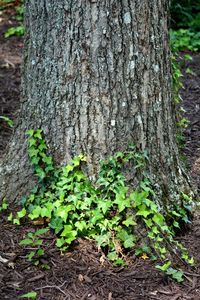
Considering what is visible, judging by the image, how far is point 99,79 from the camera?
3578mm

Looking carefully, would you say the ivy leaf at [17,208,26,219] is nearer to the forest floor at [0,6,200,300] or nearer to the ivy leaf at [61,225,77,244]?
the forest floor at [0,6,200,300]

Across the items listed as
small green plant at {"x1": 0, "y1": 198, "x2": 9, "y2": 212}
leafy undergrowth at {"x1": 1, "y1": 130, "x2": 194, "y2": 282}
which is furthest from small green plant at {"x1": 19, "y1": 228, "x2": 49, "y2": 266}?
small green plant at {"x1": 0, "y1": 198, "x2": 9, "y2": 212}

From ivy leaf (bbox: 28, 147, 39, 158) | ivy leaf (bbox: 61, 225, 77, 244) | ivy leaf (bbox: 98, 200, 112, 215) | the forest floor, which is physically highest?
ivy leaf (bbox: 28, 147, 39, 158)

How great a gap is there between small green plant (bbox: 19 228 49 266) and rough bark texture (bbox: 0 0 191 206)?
413 mm

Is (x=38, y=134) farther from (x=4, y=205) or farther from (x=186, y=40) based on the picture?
(x=186, y=40)

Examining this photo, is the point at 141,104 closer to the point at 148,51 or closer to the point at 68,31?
the point at 148,51

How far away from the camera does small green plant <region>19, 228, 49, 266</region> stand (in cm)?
353

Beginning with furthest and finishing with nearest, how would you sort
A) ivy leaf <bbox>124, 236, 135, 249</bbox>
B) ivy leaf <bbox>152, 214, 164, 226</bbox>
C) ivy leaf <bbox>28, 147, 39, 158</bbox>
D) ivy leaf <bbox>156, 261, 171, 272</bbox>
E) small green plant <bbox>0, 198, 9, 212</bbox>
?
1. small green plant <bbox>0, 198, 9, 212</bbox>
2. ivy leaf <bbox>28, 147, 39, 158</bbox>
3. ivy leaf <bbox>152, 214, 164, 226</bbox>
4. ivy leaf <bbox>124, 236, 135, 249</bbox>
5. ivy leaf <bbox>156, 261, 171, 272</bbox>

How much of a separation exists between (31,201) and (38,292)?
73 centimetres

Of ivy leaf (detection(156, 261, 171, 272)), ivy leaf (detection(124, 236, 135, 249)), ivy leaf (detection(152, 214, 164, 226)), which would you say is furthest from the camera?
ivy leaf (detection(152, 214, 164, 226))

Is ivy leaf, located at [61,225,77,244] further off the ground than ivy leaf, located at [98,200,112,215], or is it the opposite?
ivy leaf, located at [98,200,112,215]

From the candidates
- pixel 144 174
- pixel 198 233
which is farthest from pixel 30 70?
pixel 198 233

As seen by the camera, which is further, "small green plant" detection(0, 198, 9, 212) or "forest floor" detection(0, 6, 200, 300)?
"small green plant" detection(0, 198, 9, 212)

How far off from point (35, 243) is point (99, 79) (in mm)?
1178
